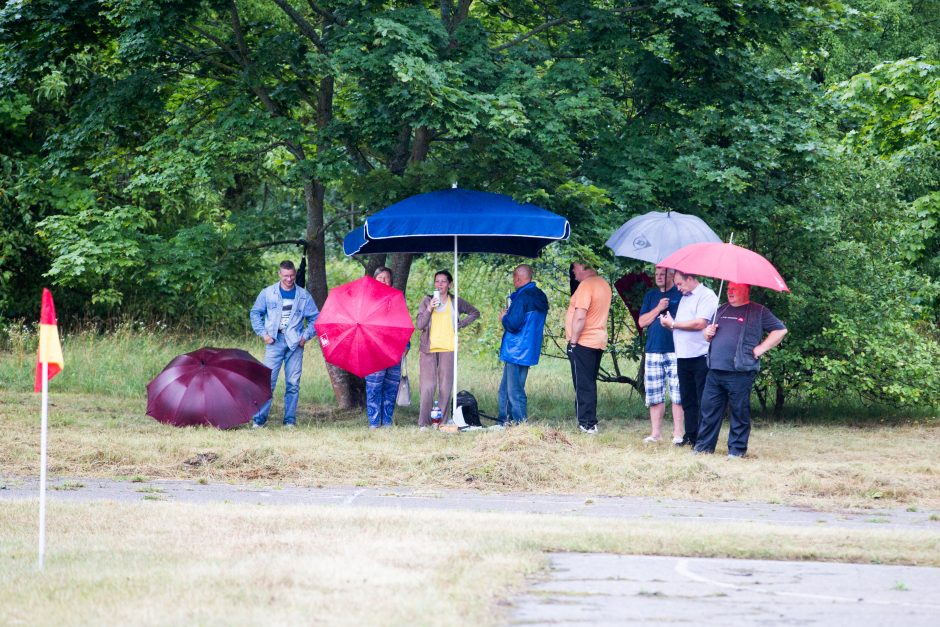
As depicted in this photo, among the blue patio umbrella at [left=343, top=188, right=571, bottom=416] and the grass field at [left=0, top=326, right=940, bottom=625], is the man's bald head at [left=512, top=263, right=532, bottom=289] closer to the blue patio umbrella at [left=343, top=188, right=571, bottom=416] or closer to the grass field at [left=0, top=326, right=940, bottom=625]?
the blue patio umbrella at [left=343, top=188, right=571, bottom=416]

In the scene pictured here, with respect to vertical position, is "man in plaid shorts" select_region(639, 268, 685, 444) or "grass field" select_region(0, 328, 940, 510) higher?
"man in plaid shorts" select_region(639, 268, 685, 444)

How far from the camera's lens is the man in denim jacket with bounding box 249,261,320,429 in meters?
14.2

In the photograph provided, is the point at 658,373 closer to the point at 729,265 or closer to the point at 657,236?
the point at 657,236

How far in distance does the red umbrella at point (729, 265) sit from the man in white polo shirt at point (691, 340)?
845 mm

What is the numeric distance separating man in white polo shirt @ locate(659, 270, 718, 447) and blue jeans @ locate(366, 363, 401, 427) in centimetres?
330

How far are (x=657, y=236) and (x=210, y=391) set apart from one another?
5.30 metres

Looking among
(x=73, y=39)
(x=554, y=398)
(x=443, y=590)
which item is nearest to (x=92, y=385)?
(x=73, y=39)

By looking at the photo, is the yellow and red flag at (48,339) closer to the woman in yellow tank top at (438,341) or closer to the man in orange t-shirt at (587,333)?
the woman in yellow tank top at (438,341)

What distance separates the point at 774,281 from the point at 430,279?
50.6 feet

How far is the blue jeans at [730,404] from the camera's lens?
11719 mm

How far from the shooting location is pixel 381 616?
5516mm

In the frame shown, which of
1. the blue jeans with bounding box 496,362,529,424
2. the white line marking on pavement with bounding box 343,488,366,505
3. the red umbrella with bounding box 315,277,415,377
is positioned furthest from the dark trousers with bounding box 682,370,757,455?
the white line marking on pavement with bounding box 343,488,366,505

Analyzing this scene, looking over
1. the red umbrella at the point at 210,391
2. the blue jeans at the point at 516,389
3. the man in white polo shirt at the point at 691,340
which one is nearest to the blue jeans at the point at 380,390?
the red umbrella at the point at 210,391

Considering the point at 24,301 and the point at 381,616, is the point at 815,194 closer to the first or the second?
the point at 381,616
